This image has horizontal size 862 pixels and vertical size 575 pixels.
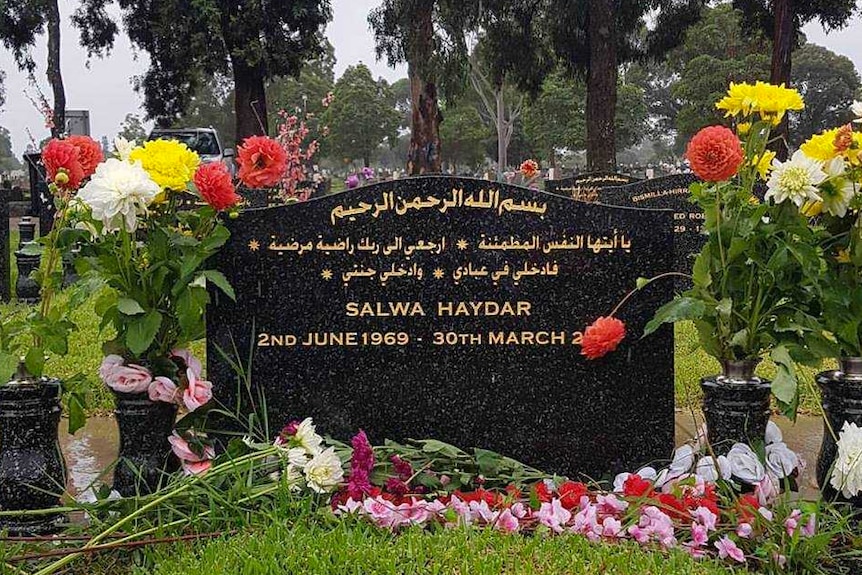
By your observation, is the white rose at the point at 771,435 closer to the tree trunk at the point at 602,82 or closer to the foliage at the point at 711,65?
the tree trunk at the point at 602,82

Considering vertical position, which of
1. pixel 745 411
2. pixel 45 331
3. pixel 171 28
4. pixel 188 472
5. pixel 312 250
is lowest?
pixel 188 472

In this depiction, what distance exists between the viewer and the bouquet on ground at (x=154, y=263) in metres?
3.63

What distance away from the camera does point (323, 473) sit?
336 centimetres

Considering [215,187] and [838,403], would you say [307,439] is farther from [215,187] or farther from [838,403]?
[838,403]

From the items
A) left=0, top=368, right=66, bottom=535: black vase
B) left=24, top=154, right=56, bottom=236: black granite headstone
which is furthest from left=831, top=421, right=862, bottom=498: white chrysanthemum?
left=24, top=154, right=56, bottom=236: black granite headstone

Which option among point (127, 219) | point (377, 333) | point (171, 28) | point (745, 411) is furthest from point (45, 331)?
point (171, 28)

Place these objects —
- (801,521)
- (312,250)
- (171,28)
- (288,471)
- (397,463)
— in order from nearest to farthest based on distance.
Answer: (801,521), (288,471), (397,463), (312,250), (171,28)

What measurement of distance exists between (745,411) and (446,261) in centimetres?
134

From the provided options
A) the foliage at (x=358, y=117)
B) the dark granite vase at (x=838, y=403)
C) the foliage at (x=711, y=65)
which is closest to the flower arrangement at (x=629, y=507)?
the dark granite vase at (x=838, y=403)

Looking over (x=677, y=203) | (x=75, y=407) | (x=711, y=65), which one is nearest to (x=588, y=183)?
(x=677, y=203)

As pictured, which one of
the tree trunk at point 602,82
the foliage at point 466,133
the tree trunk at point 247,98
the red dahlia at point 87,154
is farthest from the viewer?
the foliage at point 466,133

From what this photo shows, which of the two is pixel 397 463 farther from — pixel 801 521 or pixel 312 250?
pixel 801 521

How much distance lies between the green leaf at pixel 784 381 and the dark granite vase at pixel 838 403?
10.5 inches

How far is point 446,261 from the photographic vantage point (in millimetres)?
4191
